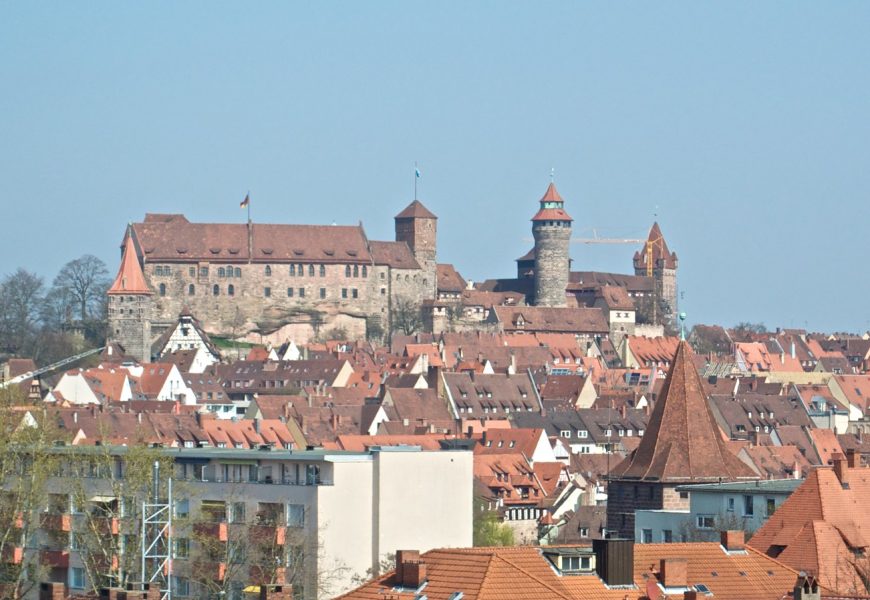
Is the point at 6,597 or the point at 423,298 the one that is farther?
the point at 423,298

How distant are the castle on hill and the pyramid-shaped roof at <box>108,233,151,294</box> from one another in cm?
6

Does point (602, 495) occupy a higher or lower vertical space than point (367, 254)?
lower

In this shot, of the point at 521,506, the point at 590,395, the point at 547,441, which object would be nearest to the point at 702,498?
the point at 521,506

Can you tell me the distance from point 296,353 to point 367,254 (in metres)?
14.7

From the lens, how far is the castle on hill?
15162 cm

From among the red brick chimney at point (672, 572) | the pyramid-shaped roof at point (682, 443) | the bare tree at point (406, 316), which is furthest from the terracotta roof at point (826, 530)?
the bare tree at point (406, 316)

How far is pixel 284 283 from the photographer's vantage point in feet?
517

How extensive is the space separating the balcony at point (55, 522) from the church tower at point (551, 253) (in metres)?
123

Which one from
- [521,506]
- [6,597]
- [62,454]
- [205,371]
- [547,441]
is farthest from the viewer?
[205,371]

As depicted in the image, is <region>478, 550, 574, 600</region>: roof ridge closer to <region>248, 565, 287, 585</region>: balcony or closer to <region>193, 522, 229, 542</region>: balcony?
<region>248, 565, 287, 585</region>: balcony

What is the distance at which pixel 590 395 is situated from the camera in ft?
408

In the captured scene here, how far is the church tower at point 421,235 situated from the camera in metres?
164

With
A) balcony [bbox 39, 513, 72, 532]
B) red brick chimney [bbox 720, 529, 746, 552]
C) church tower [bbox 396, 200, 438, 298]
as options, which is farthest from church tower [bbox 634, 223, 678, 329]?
red brick chimney [bbox 720, 529, 746, 552]

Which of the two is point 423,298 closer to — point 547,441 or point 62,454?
Answer: point 547,441
